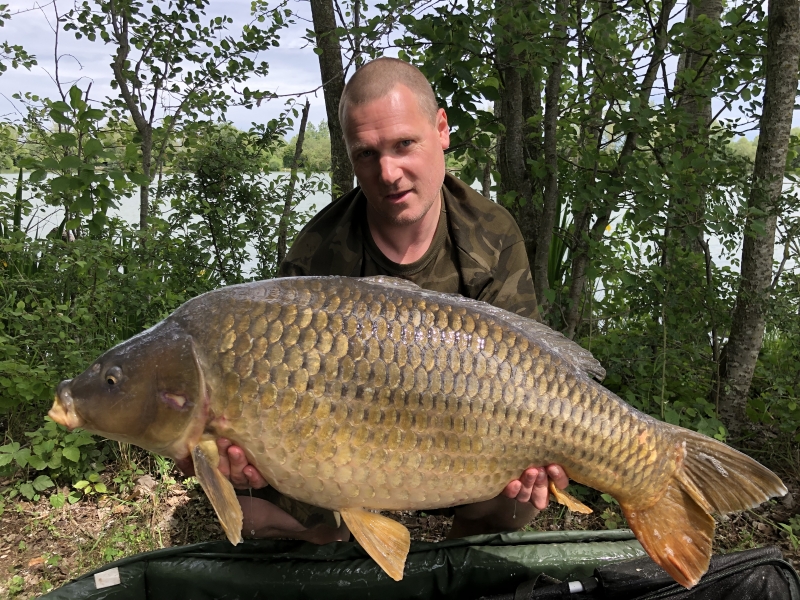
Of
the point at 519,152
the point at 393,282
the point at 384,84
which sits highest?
the point at 384,84

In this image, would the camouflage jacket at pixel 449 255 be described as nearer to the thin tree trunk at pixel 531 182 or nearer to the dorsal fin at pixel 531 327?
the dorsal fin at pixel 531 327

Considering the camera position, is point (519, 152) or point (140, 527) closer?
point (140, 527)

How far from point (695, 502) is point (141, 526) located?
1854mm

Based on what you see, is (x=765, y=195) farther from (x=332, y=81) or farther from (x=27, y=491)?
(x=27, y=491)

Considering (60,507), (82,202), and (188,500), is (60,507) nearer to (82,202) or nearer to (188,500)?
(188,500)

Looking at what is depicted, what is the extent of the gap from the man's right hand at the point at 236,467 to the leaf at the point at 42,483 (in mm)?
1418

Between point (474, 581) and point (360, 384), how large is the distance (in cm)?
78

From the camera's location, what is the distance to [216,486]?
50.4 inches

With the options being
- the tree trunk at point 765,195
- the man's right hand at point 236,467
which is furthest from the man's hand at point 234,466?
the tree trunk at point 765,195

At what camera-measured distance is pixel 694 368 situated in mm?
2990

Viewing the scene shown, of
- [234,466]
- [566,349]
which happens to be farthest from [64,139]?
[566,349]

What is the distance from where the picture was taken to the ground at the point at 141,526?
210 centimetres

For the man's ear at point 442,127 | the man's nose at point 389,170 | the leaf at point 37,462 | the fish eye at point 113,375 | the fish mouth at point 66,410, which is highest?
the man's ear at point 442,127

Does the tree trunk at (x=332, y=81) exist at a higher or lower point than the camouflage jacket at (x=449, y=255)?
higher
